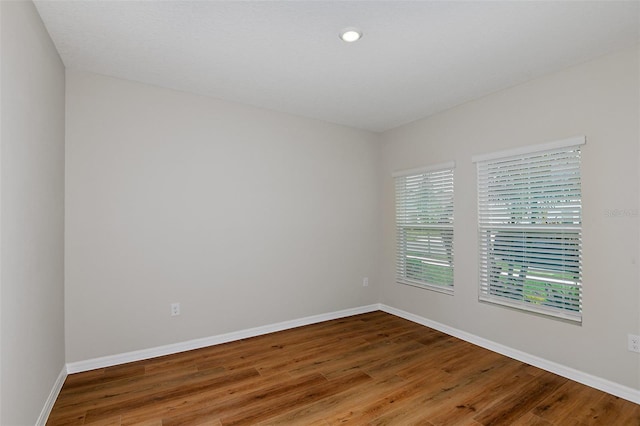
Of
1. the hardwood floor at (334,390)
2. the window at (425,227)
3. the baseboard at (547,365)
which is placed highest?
the window at (425,227)

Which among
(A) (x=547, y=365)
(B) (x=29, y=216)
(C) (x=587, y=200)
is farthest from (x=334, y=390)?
(C) (x=587, y=200)

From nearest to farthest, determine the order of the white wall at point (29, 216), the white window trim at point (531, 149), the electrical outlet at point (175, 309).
→ the white wall at point (29, 216) → the white window trim at point (531, 149) → the electrical outlet at point (175, 309)

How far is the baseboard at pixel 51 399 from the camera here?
6.65 ft

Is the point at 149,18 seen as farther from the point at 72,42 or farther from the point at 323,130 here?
the point at 323,130

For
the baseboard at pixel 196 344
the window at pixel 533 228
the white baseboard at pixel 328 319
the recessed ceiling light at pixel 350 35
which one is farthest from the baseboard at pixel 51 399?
the window at pixel 533 228

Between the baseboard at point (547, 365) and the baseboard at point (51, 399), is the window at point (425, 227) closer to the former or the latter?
the baseboard at point (547, 365)

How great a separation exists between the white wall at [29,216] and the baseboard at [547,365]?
3648mm

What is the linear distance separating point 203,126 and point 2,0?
188 centimetres

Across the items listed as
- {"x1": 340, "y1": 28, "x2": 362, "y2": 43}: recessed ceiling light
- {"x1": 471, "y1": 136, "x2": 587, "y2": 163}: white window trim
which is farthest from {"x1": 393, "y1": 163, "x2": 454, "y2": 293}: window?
{"x1": 340, "y1": 28, "x2": 362, "y2": 43}: recessed ceiling light

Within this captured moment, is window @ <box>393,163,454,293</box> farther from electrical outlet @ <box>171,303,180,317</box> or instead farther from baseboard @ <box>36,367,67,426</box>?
baseboard @ <box>36,367,67,426</box>

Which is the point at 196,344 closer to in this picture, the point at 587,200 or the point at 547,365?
the point at 547,365

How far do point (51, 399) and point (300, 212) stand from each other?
2769 mm

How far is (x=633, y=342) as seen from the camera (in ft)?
7.66

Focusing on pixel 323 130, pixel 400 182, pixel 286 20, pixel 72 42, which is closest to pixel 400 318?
pixel 400 182
